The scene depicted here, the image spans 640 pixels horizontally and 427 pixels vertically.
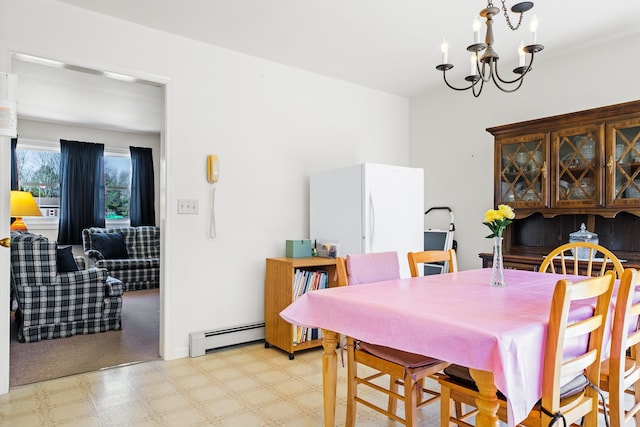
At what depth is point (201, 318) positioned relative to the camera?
10.9ft

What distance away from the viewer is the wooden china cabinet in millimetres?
2939

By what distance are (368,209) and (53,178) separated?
17.8ft

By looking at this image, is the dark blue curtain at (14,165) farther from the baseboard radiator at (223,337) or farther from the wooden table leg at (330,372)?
the wooden table leg at (330,372)

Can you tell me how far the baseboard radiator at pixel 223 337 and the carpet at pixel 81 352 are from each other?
30 centimetres

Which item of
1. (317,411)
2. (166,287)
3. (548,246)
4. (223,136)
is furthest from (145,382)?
(548,246)

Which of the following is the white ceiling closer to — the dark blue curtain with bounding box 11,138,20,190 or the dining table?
the dining table

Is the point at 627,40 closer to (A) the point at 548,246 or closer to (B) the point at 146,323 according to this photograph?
(A) the point at 548,246

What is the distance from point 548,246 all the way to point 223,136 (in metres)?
2.89

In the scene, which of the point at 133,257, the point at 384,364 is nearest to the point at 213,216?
the point at 384,364

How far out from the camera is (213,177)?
3320 millimetres

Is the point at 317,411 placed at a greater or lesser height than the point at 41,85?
lesser

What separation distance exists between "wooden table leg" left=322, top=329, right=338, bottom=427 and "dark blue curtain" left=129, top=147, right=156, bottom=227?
5.86 m

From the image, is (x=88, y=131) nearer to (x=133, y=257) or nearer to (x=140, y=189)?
(x=140, y=189)

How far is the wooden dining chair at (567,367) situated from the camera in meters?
1.25
